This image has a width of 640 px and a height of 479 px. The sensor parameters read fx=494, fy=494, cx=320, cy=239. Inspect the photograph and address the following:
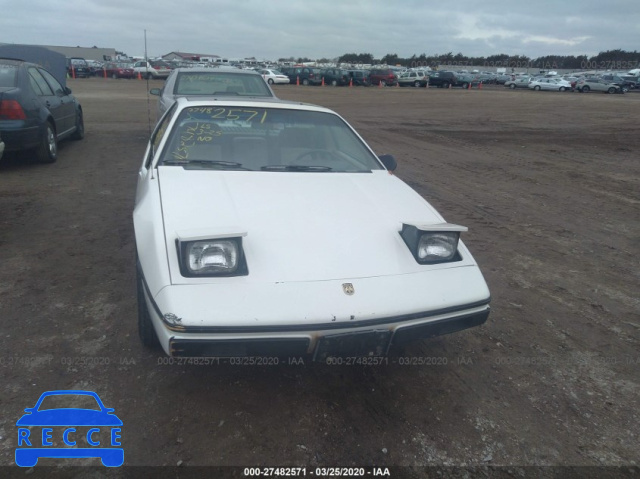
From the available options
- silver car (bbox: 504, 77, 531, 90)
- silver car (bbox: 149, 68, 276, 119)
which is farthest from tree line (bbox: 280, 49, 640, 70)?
silver car (bbox: 149, 68, 276, 119)

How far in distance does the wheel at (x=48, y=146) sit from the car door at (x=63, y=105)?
1.36 ft

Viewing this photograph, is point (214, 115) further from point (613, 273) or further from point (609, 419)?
point (613, 273)

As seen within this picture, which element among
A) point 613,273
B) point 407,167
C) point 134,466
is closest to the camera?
point 134,466

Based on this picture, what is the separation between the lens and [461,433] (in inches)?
97.3

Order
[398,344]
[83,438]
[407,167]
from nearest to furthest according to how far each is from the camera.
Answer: [83,438], [398,344], [407,167]

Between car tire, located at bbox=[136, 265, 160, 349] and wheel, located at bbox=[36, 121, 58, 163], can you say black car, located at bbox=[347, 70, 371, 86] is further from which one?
car tire, located at bbox=[136, 265, 160, 349]

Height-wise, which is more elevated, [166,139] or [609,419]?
[166,139]

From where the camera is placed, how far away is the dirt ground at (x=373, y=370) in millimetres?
2359

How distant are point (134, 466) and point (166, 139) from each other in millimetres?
2420

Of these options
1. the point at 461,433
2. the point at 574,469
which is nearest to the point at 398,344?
the point at 461,433

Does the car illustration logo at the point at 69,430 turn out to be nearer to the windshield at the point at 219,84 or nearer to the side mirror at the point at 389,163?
the side mirror at the point at 389,163

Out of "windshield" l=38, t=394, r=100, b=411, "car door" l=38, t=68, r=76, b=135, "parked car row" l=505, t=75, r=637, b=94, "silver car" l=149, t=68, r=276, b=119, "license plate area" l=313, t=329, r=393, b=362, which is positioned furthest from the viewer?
"parked car row" l=505, t=75, r=637, b=94

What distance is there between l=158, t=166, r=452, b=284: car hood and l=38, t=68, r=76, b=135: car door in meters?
6.10

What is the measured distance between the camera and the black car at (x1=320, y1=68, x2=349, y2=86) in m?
40.0
